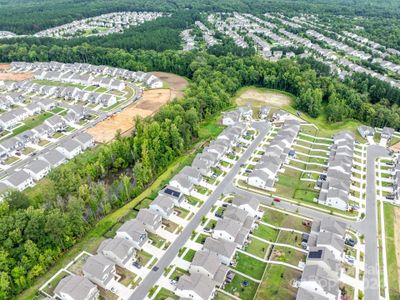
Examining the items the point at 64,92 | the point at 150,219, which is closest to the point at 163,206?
the point at 150,219

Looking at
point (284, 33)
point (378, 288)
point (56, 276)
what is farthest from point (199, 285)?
point (284, 33)

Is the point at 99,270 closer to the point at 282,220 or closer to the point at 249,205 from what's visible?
the point at 249,205

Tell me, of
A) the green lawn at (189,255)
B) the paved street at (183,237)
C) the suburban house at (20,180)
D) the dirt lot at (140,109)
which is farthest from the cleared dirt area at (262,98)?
the suburban house at (20,180)

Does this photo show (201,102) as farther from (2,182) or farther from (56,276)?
(56,276)

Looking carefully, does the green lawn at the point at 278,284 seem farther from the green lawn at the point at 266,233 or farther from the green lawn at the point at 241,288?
the green lawn at the point at 266,233

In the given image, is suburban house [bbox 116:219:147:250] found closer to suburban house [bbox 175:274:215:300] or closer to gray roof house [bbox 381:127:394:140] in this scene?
suburban house [bbox 175:274:215:300]

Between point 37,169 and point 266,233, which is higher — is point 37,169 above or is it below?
below
